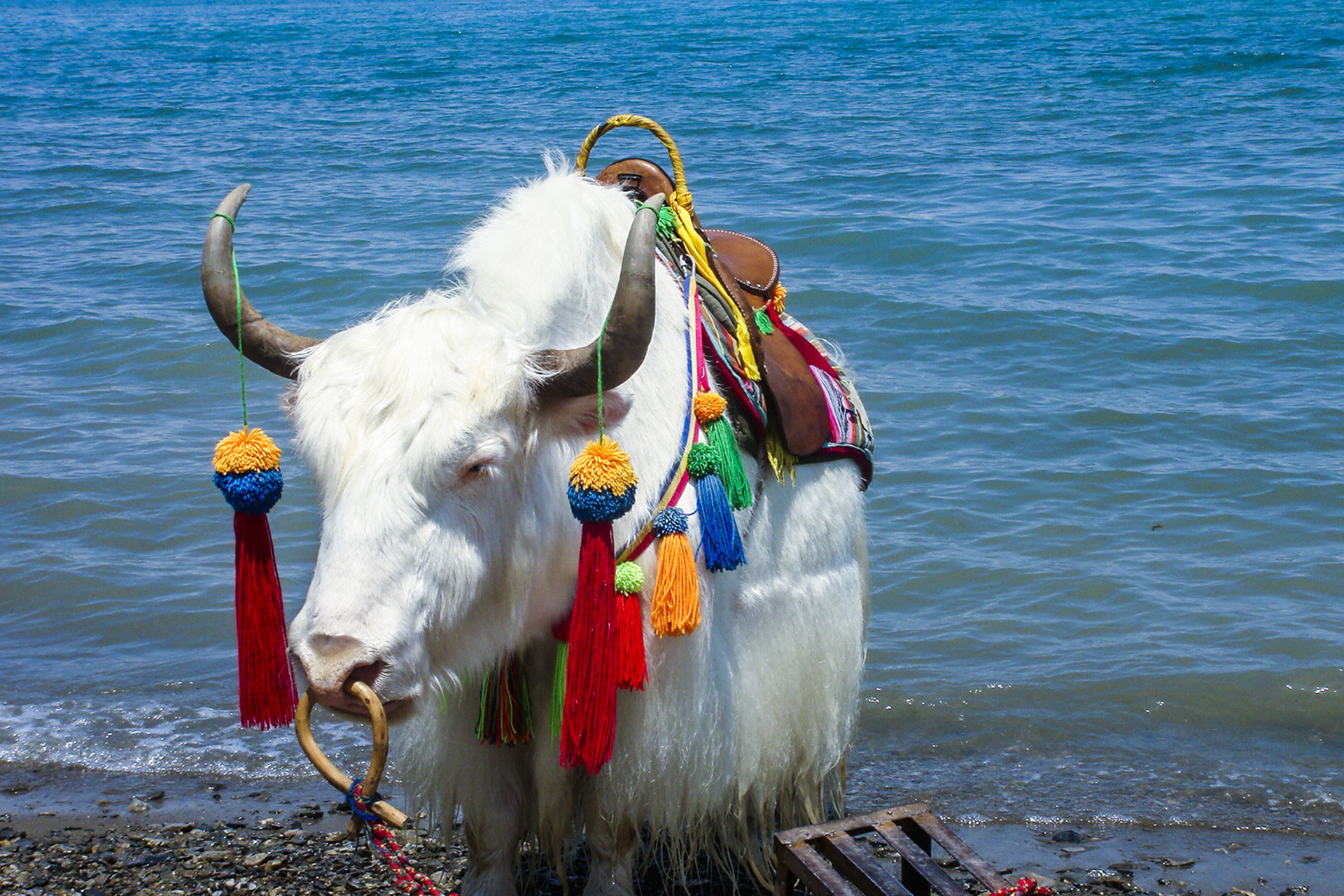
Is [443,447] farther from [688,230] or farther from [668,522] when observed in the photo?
[688,230]

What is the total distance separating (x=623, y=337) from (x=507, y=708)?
0.85m

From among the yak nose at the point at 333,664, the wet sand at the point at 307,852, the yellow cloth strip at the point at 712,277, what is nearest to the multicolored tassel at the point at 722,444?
the yellow cloth strip at the point at 712,277

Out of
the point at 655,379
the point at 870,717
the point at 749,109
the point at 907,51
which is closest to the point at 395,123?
the point at 749,109

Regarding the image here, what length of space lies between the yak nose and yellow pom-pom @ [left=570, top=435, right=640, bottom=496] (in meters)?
0.43

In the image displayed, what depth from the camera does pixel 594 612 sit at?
2279mm

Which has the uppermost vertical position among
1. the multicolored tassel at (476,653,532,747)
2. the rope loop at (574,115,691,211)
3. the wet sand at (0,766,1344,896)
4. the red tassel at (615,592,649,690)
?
the rope loop at (574,115,691,211)

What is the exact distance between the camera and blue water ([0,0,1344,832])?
4.11 m

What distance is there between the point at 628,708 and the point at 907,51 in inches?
794

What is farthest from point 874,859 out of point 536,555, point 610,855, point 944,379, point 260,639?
point 944,379

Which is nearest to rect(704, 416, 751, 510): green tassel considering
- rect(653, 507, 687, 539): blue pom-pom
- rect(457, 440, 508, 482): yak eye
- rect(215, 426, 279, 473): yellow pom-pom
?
rect(653, 507, 687, 539): blue pom-pom

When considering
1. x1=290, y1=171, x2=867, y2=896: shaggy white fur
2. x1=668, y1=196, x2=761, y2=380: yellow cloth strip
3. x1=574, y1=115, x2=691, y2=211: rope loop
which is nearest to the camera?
x1=290, y1=171, x2=867, y2=896: shaggy white fur

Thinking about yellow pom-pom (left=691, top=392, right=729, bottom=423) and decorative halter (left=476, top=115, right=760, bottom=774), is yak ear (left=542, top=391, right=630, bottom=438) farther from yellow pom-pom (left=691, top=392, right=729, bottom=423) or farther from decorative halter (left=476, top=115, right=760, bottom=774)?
yellow pom-pom (left=691, top=392, right=729, bottom=423)

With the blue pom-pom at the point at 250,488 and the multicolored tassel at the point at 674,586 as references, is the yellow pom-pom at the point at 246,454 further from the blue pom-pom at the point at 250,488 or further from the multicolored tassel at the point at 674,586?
the multicolored tassel at the point at 674,586

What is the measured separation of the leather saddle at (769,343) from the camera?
2.87 meters
